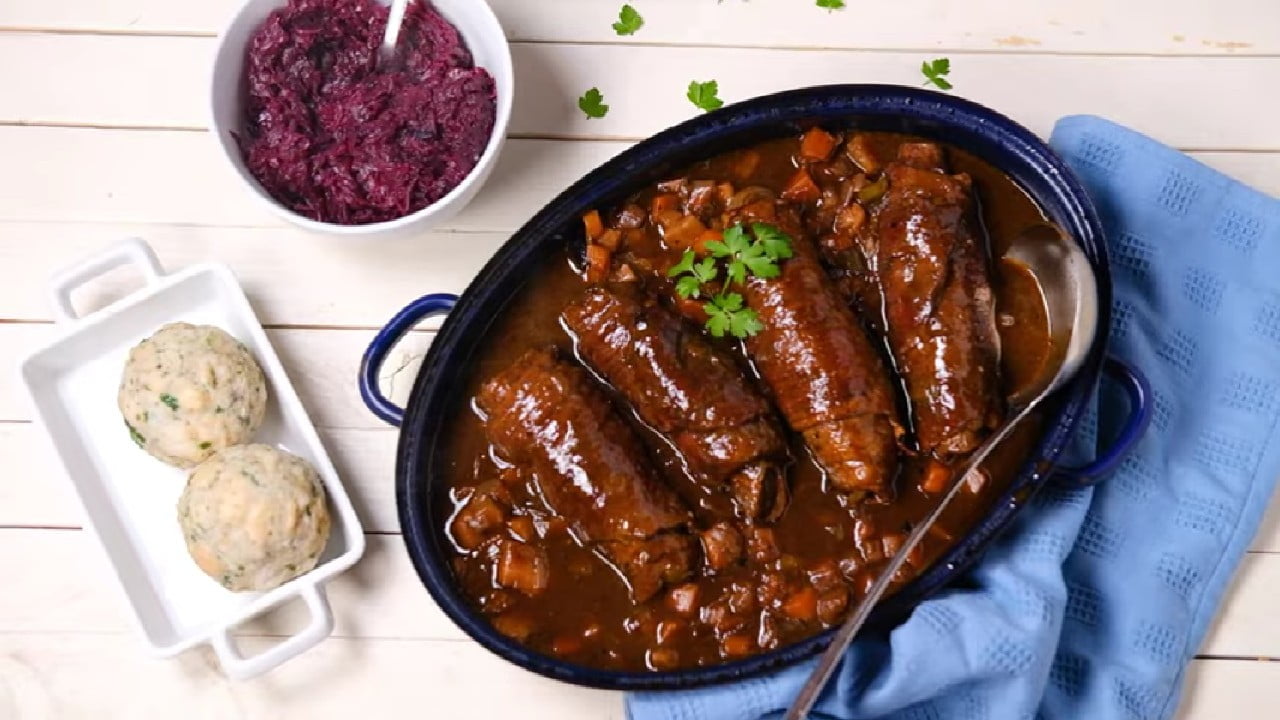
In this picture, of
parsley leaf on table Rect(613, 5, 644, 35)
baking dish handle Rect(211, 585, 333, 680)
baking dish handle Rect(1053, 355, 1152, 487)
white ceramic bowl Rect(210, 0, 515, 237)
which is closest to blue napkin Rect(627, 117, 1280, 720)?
baking dish handle Rect(1053, 355, 1152, 487)

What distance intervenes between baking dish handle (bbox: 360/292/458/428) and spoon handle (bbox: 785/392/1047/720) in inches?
48.5

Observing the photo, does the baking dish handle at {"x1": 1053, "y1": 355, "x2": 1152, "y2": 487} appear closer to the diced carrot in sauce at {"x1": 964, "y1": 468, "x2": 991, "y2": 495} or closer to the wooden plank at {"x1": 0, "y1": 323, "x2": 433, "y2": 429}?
the diced carrot in sauce at {"x1": 964, "y1": 468, "x2": 991, "y2": 495}

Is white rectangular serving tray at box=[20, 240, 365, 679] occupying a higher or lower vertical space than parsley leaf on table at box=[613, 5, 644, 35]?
lower

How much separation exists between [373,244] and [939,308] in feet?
5.41

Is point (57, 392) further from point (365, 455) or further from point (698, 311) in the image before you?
point (698, 311)

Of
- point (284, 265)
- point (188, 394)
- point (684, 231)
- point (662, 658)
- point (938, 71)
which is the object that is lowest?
point (662, 658)

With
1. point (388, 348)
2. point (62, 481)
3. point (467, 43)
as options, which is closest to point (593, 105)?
point (467, 43)

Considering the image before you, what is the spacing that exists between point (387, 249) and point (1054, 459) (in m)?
1.96

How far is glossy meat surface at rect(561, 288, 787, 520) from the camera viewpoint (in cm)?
309

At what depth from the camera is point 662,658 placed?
3.07 meters

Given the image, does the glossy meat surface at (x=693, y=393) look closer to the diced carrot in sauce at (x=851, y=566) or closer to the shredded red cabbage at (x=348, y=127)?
the diced carrot in sauce at (x=851, y=566)

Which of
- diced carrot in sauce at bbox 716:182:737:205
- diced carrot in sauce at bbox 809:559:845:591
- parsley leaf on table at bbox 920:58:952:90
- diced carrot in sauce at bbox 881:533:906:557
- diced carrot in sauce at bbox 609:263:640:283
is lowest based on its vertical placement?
diced carrot in sauce at bbox 809:559:845:591

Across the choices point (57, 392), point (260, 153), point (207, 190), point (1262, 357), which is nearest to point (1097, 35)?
point (1262, 357)

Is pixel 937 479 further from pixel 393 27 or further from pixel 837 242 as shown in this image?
pixel 393 27
